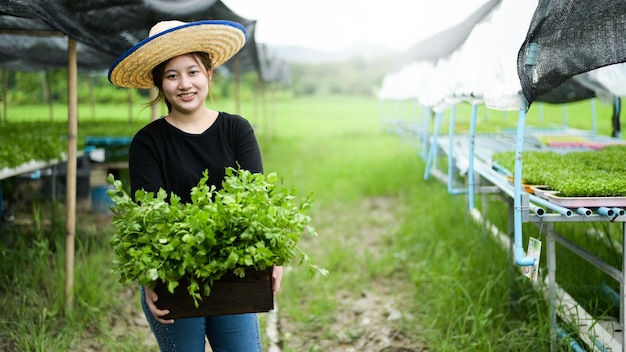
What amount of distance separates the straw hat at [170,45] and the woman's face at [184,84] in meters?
0.03

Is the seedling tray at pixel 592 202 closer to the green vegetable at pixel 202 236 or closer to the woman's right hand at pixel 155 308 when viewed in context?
the green vegetable at pixel 202 236

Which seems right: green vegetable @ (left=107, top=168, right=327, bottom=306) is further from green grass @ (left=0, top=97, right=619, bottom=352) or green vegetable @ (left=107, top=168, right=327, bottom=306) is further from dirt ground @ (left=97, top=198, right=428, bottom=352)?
dirt ground @ (left=97, top=198, right=428, bottom=352)

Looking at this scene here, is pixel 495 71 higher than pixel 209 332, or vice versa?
pixel 495 71

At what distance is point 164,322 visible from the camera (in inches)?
72.2

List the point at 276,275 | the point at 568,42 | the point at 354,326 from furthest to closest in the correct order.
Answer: the point at 354,326 < the point at 568,42 < the point at 276,275

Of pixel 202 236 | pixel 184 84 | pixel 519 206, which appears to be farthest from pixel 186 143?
pixel 519 206

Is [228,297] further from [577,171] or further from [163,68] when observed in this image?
[577,171]

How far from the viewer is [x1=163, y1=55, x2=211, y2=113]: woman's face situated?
2021mm

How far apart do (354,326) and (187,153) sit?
6.99 ft

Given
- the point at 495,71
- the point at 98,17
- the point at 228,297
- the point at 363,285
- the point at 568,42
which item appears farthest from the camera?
the point at 363,285

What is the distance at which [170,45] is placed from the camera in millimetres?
2016

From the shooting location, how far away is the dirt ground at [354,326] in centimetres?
350

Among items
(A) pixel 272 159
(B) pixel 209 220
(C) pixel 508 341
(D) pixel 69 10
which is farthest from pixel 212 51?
(A) pixel 272 159

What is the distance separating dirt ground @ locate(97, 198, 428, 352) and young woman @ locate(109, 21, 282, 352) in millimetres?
1451
